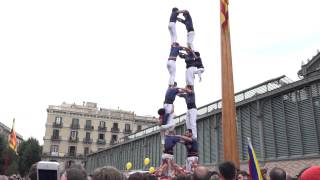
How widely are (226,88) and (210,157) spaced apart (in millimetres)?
7788

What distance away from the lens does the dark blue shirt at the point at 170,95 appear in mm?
12086

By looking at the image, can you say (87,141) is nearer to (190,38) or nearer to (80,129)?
(80,129)

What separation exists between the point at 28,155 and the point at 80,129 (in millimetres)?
12072

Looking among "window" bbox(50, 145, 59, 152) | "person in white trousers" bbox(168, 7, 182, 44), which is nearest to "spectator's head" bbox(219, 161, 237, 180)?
"person in white trousers" bbox(168, 7, 182, 44)

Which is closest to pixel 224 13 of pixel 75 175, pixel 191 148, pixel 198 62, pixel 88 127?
pixel 198 62

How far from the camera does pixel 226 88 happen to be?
11727 millimetres

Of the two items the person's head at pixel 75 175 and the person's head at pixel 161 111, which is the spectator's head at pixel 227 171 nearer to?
the person's head at pixel 75 175

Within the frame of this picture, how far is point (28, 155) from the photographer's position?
58531mm

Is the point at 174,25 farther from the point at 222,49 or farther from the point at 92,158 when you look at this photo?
the point at 92,158

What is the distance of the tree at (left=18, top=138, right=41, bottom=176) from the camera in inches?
2288

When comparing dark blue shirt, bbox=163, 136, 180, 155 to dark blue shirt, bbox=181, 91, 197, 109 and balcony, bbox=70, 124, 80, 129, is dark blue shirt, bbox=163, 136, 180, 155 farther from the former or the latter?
balcony, bbox=70, 124, 80, 129

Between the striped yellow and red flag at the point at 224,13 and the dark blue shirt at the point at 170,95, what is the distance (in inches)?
123

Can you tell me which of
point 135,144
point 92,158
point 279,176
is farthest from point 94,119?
point 279,176

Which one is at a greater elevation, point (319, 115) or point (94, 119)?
point (94, 119)
